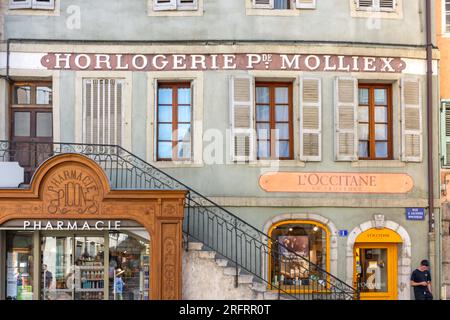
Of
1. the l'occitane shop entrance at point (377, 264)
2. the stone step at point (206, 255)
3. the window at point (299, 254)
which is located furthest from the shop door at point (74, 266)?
the l'occitane shop entrance at point (377, 264)

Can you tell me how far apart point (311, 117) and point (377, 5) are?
2716 mm

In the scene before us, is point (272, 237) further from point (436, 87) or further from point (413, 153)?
point (436, 87)

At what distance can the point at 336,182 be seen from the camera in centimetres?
1503

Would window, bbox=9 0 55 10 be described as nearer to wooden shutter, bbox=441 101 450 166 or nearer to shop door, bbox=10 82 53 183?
shop door, bbox=10 82 53 183

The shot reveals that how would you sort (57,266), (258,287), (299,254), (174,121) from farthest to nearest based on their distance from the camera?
(174,121) < (299,254) < (57,266) < (258,287)

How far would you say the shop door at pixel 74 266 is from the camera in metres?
14.6

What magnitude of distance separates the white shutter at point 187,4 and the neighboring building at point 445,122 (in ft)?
16.7

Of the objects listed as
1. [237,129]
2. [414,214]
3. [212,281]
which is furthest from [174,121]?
[414,214]

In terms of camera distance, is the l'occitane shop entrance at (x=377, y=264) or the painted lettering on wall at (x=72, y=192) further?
the l'occitane shop entrance at (x=377, y=264)

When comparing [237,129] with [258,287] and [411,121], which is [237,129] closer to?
[258,287]

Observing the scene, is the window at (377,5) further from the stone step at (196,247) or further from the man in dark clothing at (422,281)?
the stone step at (196,247)

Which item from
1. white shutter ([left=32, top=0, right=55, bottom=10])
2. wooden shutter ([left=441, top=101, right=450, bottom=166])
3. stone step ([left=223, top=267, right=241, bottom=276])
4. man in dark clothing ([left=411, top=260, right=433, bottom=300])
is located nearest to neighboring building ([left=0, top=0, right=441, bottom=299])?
white shutter ([left=32, top=0, right=55, bottom=10])

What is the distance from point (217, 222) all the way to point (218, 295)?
5.60ft

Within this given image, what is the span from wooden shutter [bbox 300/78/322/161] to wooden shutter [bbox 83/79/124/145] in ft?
11.8
